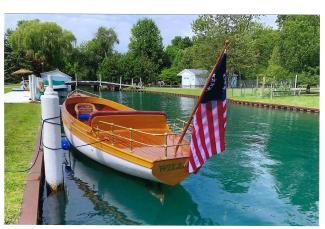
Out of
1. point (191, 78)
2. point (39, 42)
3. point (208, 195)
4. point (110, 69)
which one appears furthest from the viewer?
point (191, 78)

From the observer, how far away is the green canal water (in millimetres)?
7180

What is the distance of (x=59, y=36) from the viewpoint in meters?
33.8

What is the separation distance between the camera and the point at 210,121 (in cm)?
697

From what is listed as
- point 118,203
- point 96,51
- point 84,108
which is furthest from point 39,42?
point 118,203

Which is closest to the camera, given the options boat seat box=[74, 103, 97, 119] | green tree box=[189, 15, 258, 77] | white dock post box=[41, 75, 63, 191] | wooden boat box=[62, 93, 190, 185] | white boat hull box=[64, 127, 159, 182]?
white dock post box=[41, 75, 63, 191]

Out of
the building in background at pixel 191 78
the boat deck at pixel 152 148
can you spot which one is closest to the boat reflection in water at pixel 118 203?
the boat deck at pixel 152 148

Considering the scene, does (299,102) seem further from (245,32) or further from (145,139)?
(145,139)

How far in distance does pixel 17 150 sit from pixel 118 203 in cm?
320

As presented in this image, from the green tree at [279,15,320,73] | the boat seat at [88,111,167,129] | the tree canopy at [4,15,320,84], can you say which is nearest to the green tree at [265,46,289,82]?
the tree canopy at [4,15,320,84]

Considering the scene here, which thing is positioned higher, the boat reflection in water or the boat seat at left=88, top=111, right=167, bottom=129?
the boat seat at left=88, top=111, right=167, bottom=129

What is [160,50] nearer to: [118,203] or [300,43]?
[300,43]

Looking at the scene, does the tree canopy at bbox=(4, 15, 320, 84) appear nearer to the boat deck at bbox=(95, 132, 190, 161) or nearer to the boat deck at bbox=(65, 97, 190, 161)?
the boat deck at bbox=(65, 97, 190, 161)

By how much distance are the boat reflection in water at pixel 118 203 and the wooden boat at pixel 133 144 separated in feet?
1.31
